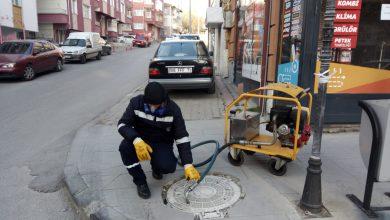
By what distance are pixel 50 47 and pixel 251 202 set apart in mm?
15285

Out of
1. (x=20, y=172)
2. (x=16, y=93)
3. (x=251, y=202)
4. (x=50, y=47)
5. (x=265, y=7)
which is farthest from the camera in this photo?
(x=50, y=47)

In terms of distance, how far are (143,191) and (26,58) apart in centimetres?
1217

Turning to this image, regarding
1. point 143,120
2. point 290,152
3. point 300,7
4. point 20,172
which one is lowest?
point 20,172

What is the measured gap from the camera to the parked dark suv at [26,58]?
521 inches

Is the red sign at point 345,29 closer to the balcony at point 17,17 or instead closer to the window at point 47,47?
the window at point 47,47

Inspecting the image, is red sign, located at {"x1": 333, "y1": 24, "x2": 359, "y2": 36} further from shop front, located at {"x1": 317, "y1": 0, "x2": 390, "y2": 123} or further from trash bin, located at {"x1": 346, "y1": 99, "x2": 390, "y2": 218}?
trash bin, located at {"x1": 346, "y1": 99, "x2": 390, "y2": 218}

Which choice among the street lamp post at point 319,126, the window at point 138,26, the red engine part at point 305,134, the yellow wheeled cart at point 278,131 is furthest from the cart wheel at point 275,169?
the window at point 138,26

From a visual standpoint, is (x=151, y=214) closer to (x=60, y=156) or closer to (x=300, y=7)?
(x=60, y=156)

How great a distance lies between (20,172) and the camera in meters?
4.91

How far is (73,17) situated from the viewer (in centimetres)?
3262

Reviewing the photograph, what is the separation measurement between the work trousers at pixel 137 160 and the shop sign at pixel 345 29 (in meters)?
3.68

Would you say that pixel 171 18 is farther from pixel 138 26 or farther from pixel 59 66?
pixel 59 66

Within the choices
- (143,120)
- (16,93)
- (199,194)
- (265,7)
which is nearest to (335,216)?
(199,194)

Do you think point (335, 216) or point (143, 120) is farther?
Answer: point (143, 120)
